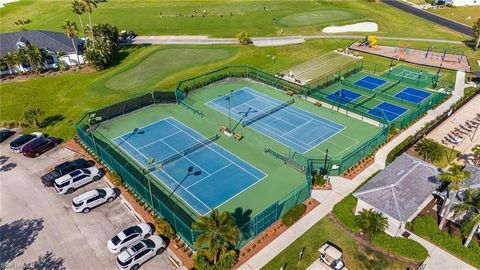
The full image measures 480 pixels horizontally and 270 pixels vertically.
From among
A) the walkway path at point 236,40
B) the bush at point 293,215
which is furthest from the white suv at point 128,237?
the walkway path at point 236,40

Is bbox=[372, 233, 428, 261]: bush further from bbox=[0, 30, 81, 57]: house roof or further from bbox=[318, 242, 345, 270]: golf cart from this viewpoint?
bbox=[0, 30, 81, 57]: house roof

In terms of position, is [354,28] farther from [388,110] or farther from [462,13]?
[388,110]

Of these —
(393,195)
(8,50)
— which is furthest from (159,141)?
(8,50)

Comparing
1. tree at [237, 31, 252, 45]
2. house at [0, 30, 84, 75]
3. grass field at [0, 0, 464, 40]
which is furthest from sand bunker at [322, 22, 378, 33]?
house at [0, 30, 84, 75]

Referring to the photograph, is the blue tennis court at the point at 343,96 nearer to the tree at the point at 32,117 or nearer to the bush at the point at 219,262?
the bush at the point at 219,262

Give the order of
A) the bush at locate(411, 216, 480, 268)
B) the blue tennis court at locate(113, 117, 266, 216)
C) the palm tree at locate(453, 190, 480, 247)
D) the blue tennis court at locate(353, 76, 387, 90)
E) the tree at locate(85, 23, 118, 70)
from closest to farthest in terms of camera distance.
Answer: the palm tree at locate(453, 190, 480, 247)
the bush at locate(411, 216, 480, 268)
the blue tennis court at locate(113, 117, 266, 216)
the blue tennis court at locate(353, 76, 387, 90)
the tree at locate(85, 23, 118, 70)

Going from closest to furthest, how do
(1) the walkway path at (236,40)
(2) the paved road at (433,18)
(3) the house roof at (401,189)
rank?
1. (3) the house roof at (401,189)
2. (1) the walkway path at (236,40)
3. (2) the paved road at (433,18)

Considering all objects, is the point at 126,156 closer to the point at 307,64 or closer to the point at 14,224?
the point at 14,224
